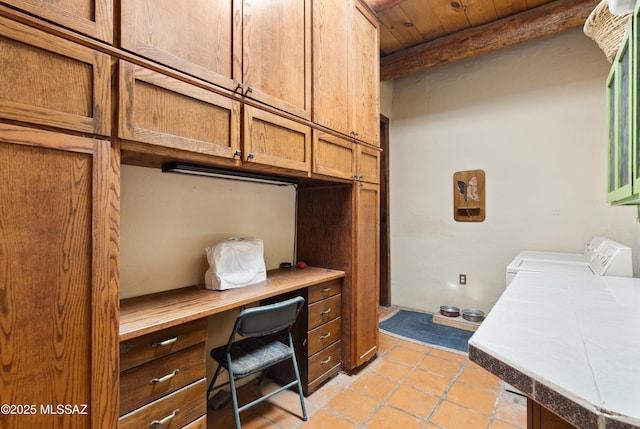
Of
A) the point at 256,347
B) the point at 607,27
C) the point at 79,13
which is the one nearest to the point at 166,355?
the point at 256,347

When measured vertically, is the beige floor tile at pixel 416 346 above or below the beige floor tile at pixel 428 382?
above

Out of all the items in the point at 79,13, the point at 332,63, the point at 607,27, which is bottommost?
the point at 79,13

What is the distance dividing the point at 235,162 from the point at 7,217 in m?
0.84

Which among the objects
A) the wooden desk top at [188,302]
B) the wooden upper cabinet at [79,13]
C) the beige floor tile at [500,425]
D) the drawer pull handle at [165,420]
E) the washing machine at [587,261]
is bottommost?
the beige floor tile at [500,425]

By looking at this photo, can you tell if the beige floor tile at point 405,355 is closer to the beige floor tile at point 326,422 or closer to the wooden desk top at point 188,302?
the beige floor tile at point 326,422

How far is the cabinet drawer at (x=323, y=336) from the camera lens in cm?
203

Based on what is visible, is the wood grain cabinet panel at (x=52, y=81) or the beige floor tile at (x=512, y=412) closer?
the wood grain cabinet panel at (x=52, y=81)

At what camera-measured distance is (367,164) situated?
2455 mm

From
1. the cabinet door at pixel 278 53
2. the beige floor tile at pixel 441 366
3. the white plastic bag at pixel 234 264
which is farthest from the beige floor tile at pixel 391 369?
the cabinet door at pixel 278 53

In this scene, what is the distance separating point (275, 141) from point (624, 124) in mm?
1719

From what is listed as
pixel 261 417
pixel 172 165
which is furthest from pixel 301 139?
pixel 261 417

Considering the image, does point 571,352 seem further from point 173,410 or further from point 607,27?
point 607,27

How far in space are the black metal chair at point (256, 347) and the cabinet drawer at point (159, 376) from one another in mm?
181

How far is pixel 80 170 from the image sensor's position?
39.3 inches
